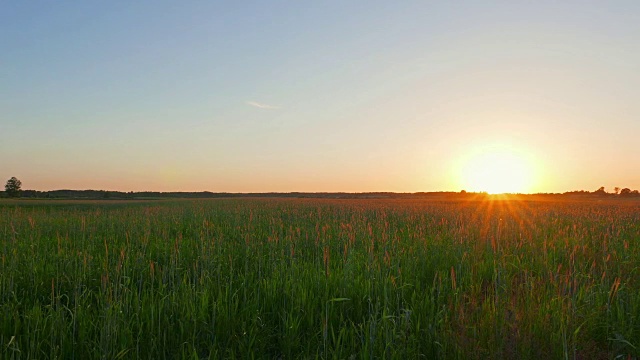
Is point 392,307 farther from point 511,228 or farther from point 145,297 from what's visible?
point 511,228

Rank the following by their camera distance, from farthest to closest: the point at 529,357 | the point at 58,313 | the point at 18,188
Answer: the point at 18,188 → the point at 58,313 → the point at 529,357

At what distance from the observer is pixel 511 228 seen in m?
10.1

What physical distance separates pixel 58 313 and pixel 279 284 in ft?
7.16

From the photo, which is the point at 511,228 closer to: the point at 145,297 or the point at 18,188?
the point at 145,297

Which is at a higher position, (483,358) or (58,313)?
(58,313)

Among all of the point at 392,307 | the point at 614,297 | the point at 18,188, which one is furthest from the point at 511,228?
the point at 18,188

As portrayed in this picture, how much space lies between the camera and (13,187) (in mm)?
72375

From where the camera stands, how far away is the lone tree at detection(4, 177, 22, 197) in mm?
66856

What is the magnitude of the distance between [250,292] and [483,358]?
2.71 metres

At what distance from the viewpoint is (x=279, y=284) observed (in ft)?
14.3

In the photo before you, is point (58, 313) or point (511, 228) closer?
point (58, 313)

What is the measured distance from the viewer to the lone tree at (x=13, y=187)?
219 feet

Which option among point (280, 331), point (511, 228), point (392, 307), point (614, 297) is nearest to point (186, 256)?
point (280, 331)

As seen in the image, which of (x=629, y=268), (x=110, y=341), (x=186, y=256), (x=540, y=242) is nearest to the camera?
(x=110, y=341)
